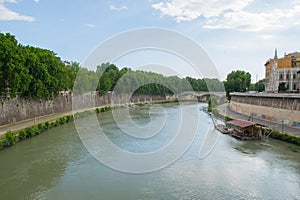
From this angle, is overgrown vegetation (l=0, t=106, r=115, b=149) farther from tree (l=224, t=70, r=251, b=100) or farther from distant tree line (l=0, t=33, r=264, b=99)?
tree (l=224, t=70, r=251, b=100)

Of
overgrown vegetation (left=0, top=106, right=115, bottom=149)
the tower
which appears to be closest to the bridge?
the tower

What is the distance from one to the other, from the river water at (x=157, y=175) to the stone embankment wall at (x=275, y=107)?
289 cm

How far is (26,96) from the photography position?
17.6 m

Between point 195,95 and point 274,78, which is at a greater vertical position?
point 274,78

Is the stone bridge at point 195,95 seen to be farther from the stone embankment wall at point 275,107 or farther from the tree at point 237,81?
the stone embankment wall at point 275,107

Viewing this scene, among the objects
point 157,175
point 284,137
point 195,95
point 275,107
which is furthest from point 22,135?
point 195,95

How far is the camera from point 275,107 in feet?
54.5

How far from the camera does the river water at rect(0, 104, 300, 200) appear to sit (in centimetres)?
712

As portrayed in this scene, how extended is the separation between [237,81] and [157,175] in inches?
1285

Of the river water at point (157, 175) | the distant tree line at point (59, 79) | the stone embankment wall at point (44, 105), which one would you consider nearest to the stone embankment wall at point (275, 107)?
the river water at point (157, 175)

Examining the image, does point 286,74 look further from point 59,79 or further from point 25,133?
point 25,133

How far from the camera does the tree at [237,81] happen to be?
38.5 m

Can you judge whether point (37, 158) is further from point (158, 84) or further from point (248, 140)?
point (158, 84)

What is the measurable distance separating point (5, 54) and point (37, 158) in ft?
17.9
